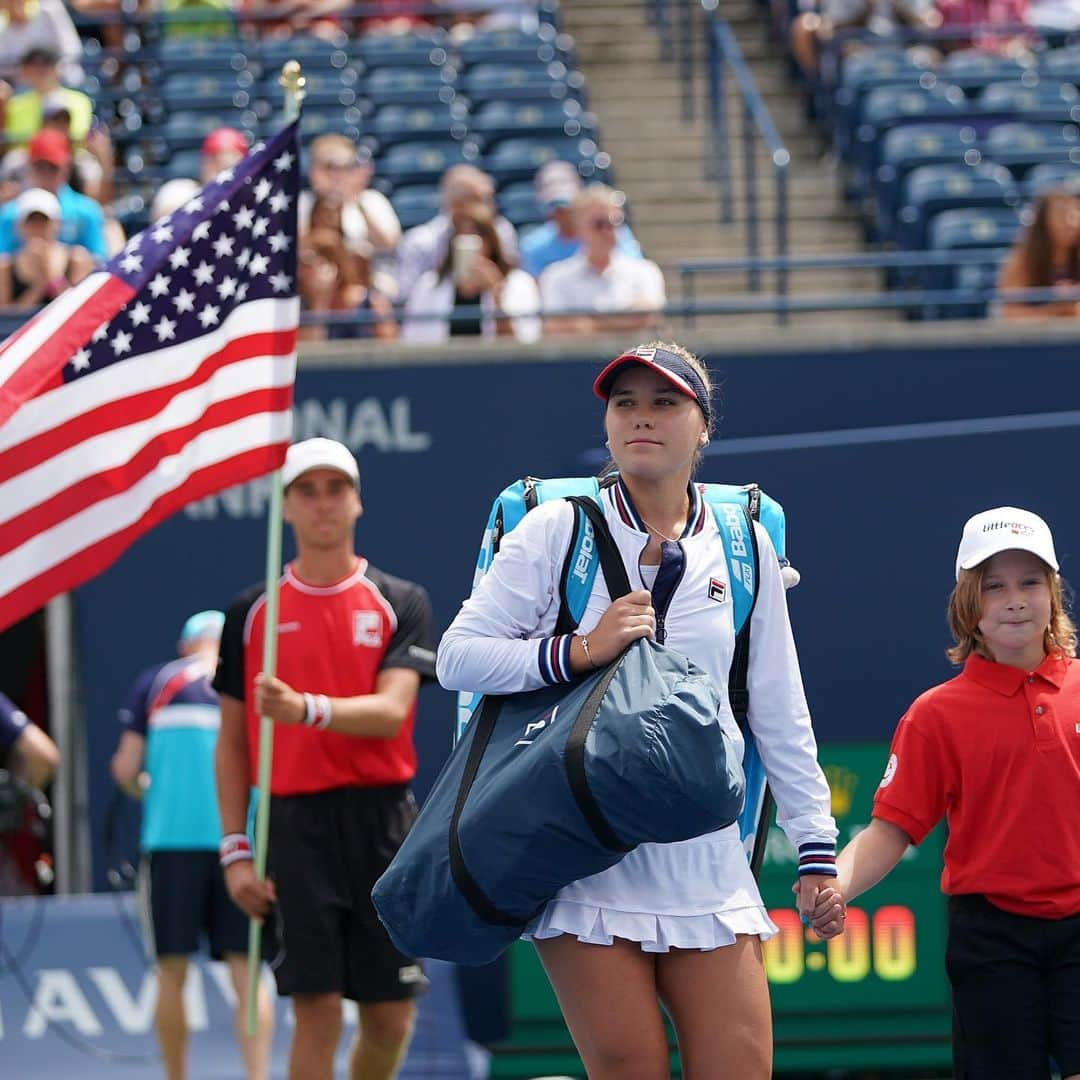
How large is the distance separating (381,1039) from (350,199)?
6213 mm

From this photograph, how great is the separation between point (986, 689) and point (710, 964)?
1060 mm

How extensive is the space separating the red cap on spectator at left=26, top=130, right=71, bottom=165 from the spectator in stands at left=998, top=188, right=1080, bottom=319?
4914mm

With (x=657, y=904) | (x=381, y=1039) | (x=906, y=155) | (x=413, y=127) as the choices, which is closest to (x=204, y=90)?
(x=413, y=127)

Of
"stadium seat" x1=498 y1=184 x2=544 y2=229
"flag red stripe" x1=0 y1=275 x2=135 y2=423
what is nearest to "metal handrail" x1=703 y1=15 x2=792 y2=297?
"stadium seat" x1=498 y1=184 x2=544 y2=229

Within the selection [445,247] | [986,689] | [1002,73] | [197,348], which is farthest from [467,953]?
[1002,73]

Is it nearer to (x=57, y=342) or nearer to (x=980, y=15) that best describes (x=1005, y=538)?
(x=57, y=342)

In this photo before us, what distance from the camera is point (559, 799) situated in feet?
14.4

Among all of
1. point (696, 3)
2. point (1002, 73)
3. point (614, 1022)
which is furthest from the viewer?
point (696, 3)

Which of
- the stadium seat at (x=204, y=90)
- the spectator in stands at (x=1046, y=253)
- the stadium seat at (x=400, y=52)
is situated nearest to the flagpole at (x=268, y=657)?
the spectator in stands at (x=1046, y=253)

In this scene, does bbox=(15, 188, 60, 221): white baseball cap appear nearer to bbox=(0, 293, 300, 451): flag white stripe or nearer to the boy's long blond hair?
bbox=(0, 293, 300, 451): flag white stripe

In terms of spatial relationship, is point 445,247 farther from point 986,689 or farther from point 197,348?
point 986,689

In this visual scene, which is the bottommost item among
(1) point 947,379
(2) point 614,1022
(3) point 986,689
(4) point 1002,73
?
(2) point 614,1022

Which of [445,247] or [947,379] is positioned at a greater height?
[445,247]

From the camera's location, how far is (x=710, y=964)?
4.62 meters
